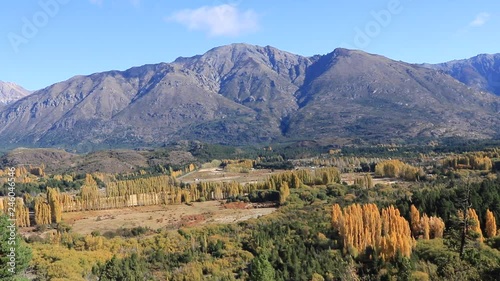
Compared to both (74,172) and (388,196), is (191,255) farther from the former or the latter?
(74,172)

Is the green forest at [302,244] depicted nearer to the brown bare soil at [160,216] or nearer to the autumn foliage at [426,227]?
the autumn foliage at [426,227]

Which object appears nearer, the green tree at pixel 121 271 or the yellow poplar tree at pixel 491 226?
the green tree at pixel 121 271

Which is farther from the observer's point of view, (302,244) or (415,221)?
(415,221)

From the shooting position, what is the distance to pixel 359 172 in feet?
514

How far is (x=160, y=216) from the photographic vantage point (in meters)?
99.6

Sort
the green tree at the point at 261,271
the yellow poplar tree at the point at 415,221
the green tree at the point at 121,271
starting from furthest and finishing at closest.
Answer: the yellow poplar tree at the point at 415,221
the green tree at the point at 121,271
the green tree at the point at 261,271

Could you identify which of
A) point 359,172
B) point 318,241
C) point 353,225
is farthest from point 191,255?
point 359,172

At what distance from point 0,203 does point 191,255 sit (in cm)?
6513

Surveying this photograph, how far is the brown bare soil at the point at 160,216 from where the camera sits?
89688mm

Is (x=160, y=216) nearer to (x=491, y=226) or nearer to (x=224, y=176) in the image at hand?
(x=491, y=226)

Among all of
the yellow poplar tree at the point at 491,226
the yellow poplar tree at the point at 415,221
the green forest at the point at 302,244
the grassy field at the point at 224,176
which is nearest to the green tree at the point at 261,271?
the green forest at the point at 302,244

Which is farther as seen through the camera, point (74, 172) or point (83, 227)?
point (74, 172)

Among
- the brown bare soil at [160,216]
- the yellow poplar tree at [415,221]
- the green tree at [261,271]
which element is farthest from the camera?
the brown bare soil at [160,216]

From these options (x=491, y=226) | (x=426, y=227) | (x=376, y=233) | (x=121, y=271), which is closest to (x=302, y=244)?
(x=376, y=233)
